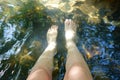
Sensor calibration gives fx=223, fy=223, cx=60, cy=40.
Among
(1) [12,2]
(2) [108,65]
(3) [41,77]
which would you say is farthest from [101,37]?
(1) [12,2]

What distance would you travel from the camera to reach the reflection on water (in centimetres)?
345

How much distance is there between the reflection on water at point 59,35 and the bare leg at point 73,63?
15 centimetres

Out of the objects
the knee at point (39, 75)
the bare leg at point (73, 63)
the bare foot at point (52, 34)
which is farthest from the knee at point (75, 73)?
the bare foot at point (52, 34)

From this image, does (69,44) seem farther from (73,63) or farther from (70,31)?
(73,63)

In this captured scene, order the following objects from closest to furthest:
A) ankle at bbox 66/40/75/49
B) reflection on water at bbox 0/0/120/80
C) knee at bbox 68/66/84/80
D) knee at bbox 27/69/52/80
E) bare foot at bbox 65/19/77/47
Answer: knee at bbox 68/66/84/80
knee at bbox 27/69/52/80
reflection on water at bbox 0/0/120/80
ankle at bbox 66/40/75/49
bare foot at bbox 65/19/77/47

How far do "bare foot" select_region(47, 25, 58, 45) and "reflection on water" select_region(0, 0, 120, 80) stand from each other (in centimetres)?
9

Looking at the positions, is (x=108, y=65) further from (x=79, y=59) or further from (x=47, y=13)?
(x=47, y=13)

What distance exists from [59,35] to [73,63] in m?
1.34

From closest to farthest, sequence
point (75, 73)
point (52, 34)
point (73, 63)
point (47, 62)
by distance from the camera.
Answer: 1. point (75, 73)
2. point (73, 63)
3. point (47, 62)
4. point (52, 34)

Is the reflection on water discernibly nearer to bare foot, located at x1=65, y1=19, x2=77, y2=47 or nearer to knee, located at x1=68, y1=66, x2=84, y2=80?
bare foot, located at x1=65, y1=19, x2=77, y2=47

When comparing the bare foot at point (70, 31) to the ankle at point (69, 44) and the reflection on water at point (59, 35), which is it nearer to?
the ankle at point (69, 44)

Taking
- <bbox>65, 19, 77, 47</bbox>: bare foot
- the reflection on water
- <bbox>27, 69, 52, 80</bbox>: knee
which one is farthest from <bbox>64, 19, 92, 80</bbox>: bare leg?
<bbox>27, 69, 52, 80</bbox>: knee

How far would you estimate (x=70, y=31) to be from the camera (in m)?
4.15

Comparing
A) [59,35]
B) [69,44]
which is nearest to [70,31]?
[59,35]
